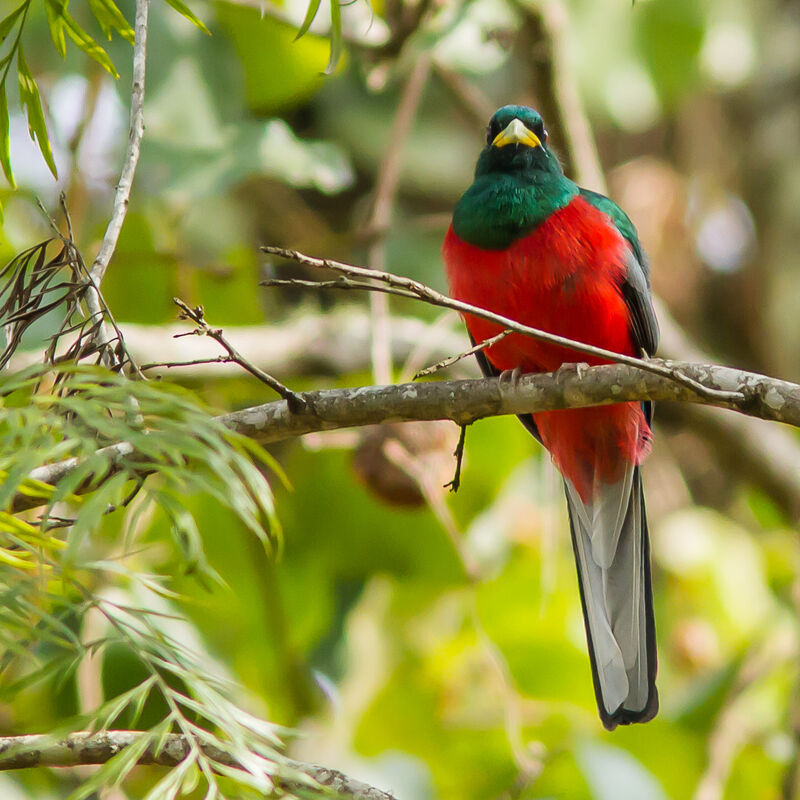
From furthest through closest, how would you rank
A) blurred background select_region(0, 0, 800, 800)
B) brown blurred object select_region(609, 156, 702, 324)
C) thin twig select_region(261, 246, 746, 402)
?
brown blurred object select_region(609, 156, 702, 324)
blurred background select_region(0, 0, 800, 800)
thin twig select_region(261, 246, 746, 402)

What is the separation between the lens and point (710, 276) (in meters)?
6.82

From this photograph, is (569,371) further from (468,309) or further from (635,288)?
(635,288)

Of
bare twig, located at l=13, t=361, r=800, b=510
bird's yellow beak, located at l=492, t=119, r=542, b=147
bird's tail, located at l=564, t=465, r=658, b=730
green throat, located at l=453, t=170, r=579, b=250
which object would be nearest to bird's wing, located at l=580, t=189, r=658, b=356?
green throat, located at l=453, t=170, r=579, b=250

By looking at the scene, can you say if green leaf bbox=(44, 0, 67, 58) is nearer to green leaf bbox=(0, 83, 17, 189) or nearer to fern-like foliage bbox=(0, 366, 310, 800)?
green leaf bbox=(0, 83, 17, 189)

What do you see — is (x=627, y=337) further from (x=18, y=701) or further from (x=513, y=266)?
(x=18, y=701)

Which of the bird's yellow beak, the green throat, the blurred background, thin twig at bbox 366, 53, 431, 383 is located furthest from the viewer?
the blurred background

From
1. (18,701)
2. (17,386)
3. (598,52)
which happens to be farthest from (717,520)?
(17,386)

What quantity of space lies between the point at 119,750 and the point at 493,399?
106 centimetres

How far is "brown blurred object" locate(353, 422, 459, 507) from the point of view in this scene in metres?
3.85

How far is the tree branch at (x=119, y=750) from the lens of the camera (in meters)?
1.70

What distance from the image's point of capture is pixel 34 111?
2.03 metres

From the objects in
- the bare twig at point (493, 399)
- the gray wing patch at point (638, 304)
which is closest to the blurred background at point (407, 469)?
the gray wing patch at point (638, 304)

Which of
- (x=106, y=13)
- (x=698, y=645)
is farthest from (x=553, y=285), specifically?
(x=698, y=645)

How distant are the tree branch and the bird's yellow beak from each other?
2.49m
